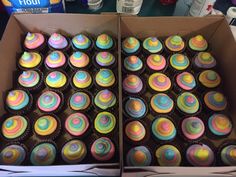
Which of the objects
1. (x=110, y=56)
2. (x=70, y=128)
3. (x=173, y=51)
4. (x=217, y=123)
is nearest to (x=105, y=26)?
(x=110, y=56)

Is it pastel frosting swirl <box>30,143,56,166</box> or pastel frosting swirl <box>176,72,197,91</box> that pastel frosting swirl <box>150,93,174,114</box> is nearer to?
pastel frosting swirl <box>176,72,197,91</box>

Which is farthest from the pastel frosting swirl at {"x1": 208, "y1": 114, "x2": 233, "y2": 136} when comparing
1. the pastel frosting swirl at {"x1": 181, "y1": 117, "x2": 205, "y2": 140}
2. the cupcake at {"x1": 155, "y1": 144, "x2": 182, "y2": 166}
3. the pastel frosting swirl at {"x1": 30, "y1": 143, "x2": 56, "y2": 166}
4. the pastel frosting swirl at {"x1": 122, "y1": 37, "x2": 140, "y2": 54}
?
the pastel frosting swirl at {"x1": 30, "y1": 143, "x2": 56, "y2": 166}

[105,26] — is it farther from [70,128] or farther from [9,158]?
[9,158]

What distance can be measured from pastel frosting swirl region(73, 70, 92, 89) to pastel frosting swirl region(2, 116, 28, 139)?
20cm

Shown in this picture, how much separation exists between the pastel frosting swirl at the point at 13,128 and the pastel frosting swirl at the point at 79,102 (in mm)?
150

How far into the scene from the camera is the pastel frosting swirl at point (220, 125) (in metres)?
0.68

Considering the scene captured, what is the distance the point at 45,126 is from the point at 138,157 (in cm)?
28

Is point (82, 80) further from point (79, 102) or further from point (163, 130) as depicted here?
point (163, 130)

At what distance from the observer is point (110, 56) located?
790 millimetres

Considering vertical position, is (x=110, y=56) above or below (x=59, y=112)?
above

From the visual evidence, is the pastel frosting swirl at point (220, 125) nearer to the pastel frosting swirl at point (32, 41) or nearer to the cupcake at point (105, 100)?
the cupcake at point (105, 100)

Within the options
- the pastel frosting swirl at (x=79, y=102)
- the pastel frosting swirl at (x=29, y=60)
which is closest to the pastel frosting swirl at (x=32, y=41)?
the pastel frosting swirl at (x=29, y=60)

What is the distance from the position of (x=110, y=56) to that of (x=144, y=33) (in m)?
0.17

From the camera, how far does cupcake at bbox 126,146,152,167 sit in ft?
1.99
